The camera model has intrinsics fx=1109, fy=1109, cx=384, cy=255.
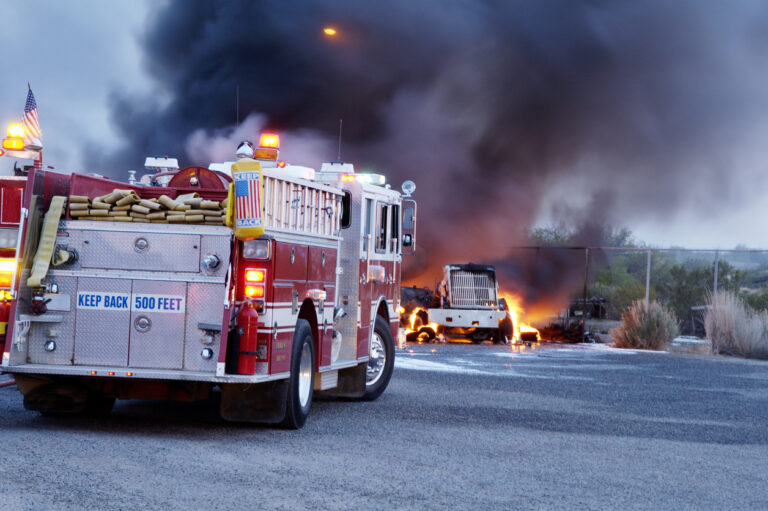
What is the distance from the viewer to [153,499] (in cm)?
659

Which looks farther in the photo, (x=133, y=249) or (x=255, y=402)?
(x=255, y=402)

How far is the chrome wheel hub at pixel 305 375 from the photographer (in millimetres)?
10414

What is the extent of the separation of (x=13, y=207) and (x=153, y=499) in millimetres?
4934

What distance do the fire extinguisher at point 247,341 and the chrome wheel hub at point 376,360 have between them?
417cm

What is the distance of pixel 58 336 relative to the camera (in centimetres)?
925

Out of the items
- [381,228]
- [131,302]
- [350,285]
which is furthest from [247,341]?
[381,228]

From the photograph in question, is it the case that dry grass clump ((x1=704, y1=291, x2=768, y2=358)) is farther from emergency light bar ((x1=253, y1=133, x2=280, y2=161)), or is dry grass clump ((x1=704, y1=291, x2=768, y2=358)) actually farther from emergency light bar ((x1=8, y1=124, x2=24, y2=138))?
emergency light bar ((x1=8, y1=124, x2=24, y2=138))

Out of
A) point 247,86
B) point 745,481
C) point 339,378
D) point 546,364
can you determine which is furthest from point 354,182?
point 247,86

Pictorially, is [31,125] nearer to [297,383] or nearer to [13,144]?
[13,144]

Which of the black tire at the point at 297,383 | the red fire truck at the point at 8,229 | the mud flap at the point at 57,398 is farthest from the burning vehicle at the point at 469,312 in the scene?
the mud flap at the point at 57,398

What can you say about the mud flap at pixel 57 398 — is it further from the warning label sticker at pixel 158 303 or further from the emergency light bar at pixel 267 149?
the emergency light bar at pixel 267 149

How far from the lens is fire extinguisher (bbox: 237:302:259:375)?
9070 mm

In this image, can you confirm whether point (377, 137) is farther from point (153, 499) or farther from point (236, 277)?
point (153, 499)

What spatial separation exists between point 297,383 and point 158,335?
150 cm
